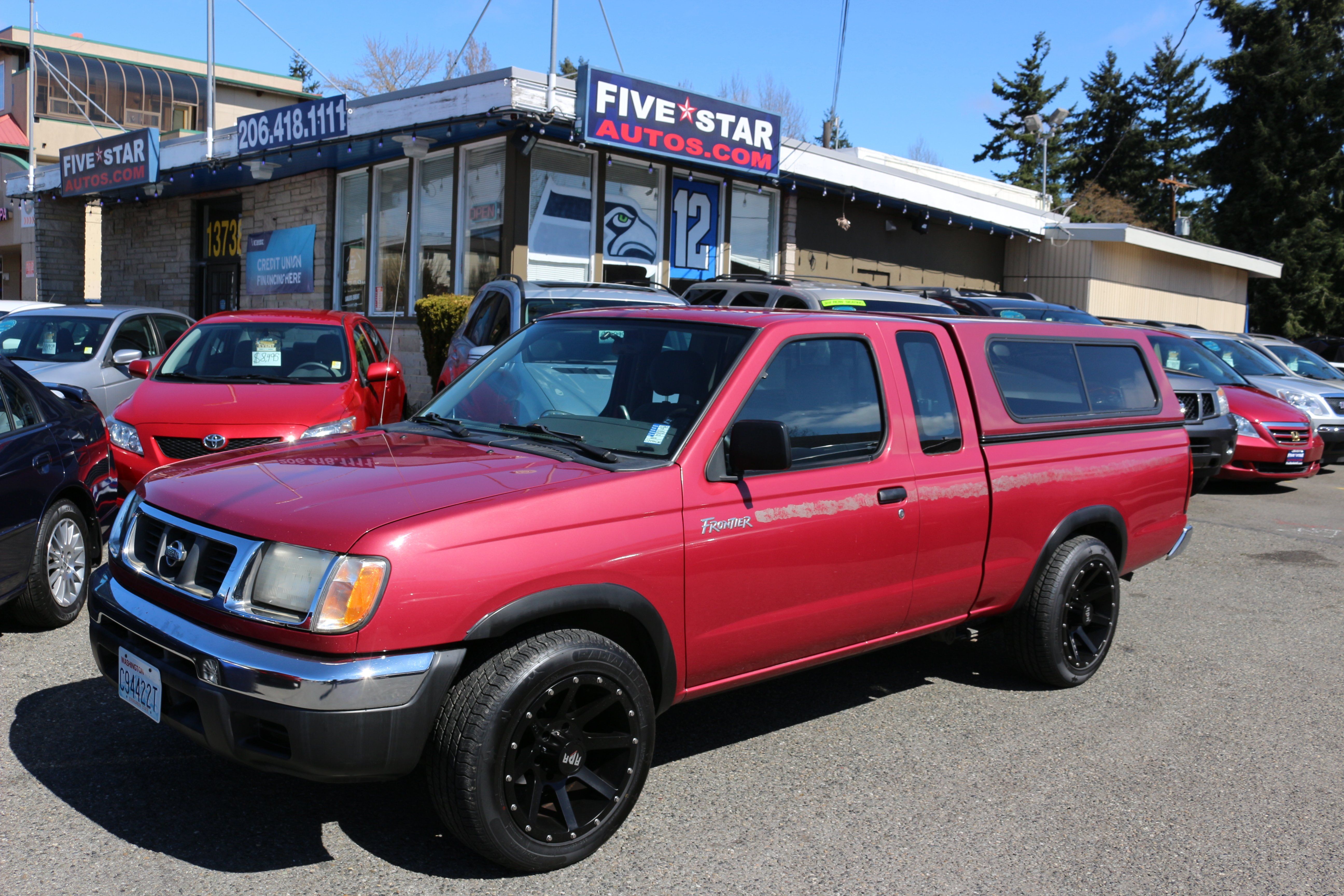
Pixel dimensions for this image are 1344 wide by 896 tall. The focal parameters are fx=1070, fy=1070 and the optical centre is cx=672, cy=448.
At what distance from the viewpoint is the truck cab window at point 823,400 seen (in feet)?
13.2

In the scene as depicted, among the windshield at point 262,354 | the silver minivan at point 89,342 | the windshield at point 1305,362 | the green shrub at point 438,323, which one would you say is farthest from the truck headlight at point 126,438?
the windshield at point 1305,362

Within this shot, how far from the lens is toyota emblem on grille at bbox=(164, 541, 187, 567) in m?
3.36

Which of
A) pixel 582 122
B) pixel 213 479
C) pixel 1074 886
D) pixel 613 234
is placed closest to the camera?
pixel 1074 886

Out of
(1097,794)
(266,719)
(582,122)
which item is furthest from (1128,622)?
(582,122)

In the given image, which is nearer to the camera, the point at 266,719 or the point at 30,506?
the point at 266,719

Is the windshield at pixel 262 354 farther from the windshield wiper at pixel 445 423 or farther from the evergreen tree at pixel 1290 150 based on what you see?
the evergreen tree at pixel 1290 150

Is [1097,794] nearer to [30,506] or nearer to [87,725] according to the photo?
[87,725]

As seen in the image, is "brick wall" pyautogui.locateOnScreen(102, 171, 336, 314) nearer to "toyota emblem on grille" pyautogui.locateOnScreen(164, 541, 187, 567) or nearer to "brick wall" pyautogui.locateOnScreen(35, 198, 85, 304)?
"brick wall" pyautogui.locateOnScreen(35, 198, 85, 304)

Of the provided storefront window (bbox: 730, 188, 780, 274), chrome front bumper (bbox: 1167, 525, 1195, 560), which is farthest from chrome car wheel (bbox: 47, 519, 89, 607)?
storefront window (bbox: 730, 188, 780, 274)

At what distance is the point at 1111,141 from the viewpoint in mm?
54812

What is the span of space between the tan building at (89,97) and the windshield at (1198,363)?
2383 centimetres

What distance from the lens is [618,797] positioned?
346cm

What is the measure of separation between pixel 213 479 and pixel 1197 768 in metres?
3.93

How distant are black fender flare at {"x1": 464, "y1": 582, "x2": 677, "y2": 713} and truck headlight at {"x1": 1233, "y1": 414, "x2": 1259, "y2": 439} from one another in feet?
35.5
